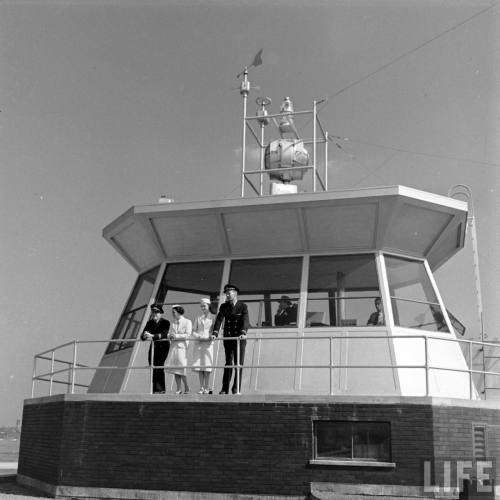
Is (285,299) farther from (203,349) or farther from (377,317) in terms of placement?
(203,349)

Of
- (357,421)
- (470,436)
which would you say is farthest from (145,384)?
(470,436)

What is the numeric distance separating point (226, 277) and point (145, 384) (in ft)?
7.83

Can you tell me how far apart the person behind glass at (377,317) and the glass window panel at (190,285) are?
2.82 metres

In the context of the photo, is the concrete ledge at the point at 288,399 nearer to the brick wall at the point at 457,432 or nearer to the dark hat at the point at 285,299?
the brick wall at the point at 457,432

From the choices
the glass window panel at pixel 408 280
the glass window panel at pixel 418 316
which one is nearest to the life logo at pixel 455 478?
the glass window panel at pixel 418 316

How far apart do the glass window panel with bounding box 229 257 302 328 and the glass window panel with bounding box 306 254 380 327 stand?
298 mm

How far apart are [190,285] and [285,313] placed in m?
2.00

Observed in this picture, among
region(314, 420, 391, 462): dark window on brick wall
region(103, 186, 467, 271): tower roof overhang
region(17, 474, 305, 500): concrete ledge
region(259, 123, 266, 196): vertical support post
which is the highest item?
region(259, 123, 266, 196): vertical support post

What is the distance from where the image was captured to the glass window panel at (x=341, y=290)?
1278 cm

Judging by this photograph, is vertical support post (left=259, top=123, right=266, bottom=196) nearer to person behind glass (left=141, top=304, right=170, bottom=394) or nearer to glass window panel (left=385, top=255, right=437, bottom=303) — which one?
glass window panel (left=385, top=255, right=437, bottom=303)

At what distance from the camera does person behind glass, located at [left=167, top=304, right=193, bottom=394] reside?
11.9 metres

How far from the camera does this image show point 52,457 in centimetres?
1210

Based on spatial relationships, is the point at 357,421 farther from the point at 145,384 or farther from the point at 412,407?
the point at 145,384

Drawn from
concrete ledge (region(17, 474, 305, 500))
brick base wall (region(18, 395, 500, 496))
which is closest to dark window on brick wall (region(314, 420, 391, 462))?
brick base wall (region(18, 395, 500, 496))
